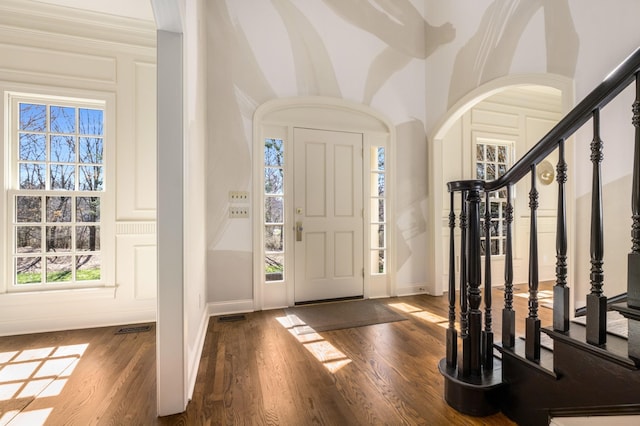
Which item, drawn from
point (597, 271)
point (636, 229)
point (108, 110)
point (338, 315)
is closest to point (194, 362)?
point (338, 315)

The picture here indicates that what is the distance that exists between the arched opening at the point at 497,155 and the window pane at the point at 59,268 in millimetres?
4278

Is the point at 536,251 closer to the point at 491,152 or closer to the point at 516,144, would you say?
the point at 491,152

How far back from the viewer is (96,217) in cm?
312

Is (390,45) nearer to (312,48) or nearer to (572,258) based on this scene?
(312,48)

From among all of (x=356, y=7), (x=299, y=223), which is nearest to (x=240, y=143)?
(x=299, y=223)

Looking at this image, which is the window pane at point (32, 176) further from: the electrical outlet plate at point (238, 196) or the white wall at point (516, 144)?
the white wall at point (516, 144)

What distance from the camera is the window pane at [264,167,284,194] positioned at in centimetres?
355

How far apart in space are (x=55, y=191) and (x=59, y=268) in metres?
0.78

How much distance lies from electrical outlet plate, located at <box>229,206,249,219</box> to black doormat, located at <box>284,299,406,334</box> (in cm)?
121

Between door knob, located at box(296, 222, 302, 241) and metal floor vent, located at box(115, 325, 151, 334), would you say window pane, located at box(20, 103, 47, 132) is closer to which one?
metal floor vent, located at box(115, 325, 151, 334)

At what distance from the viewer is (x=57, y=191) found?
2971 mm

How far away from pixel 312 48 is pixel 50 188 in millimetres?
3269

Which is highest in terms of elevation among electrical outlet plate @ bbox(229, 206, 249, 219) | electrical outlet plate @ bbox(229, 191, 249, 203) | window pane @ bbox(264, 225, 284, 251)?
electrical outlet plate @ bbox(229, 191, 249, 203)

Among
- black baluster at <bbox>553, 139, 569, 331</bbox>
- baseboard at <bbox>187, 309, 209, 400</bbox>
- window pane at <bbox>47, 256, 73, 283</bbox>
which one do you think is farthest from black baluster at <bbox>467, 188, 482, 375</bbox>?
window pane at <bbox>47, 256, 73, 283</bbox>
